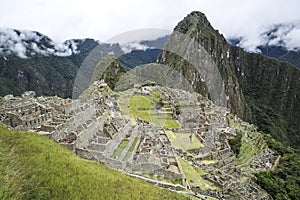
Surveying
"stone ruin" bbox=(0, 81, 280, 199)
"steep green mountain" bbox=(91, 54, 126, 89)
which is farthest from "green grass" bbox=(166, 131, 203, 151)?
"steep green mountain" bbox=(91, 54, 126, 89)

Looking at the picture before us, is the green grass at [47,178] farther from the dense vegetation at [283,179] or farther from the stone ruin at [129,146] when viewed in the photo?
the dense vegetation at [283,179]

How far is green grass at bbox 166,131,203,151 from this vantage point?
917 inches

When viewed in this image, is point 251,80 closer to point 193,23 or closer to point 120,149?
point 193,23

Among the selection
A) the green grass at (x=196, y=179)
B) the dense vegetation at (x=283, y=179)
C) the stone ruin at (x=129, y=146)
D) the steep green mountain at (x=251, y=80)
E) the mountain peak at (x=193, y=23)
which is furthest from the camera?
the mountain peak at (x=193, y=23)

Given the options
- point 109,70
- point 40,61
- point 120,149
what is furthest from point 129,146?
point 40,61

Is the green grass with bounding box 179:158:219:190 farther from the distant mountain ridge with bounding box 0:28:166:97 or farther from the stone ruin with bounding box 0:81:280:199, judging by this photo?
the distant mountain ridge with bounding box 0:28:166:97

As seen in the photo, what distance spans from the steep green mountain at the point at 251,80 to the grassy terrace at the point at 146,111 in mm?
66989

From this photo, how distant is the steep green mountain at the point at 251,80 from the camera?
111 meters

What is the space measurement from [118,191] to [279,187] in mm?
26780

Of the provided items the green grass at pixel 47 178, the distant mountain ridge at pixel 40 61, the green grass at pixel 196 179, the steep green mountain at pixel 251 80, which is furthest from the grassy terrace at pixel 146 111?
the steep green mountain at pixel 251 80

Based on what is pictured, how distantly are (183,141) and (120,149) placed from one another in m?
10.8

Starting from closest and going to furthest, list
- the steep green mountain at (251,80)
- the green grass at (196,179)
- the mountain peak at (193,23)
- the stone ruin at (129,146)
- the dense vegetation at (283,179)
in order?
the stone ruin at (129,146)
the green grass at (196,179)
the dense vegetation at (283,179)
the steep green mountain at (251,80)
the mountain peak at (193,23)

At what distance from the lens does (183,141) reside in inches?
973

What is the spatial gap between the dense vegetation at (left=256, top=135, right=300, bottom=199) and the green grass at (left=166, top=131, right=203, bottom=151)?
8.45 metres
